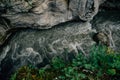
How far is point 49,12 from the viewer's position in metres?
7.07

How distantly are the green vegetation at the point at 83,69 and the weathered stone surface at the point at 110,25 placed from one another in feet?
2.93

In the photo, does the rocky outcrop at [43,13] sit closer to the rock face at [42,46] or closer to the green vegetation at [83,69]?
the rock face at [42,46]

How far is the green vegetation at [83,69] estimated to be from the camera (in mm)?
6242

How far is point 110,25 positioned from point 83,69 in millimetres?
2086

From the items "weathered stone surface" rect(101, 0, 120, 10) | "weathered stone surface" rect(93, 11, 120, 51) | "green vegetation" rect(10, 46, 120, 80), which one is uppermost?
"weathered stone surface" rect(101, 0, 120, 10)

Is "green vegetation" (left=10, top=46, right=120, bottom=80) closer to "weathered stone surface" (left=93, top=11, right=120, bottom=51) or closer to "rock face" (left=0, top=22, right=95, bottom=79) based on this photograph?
"rock face" (left=0, top=22, right=95, bottom=79)

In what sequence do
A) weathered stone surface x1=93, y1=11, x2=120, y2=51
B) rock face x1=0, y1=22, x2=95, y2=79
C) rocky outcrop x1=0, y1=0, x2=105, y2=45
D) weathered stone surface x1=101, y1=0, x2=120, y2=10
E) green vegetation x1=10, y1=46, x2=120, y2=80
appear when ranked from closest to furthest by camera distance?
green vegetation x1=10, y1=46, x2=120, y2=80, rocky outcrop x1=0, y1=0, x2=105, y2=45, rock face x1=0, y1=22, x2=95, y2=79, weathered stone surface x1=93, y1=11, x2=120, y2=51, weathered stone surface x1=101, y1=0, x2=120, y2=10

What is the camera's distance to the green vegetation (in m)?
6.24

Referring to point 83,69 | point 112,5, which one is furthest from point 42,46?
point 112,5

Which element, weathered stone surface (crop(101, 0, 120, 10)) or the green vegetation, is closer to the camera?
the green vegetation

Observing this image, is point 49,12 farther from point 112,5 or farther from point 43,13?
point 112,5

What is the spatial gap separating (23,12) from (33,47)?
44.7 inches

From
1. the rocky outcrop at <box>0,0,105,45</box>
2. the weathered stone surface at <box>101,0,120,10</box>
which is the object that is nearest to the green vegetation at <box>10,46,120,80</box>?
the rocky outcrop at <box>0,0,105,45</box>

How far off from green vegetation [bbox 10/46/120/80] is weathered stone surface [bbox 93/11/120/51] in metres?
0.89
